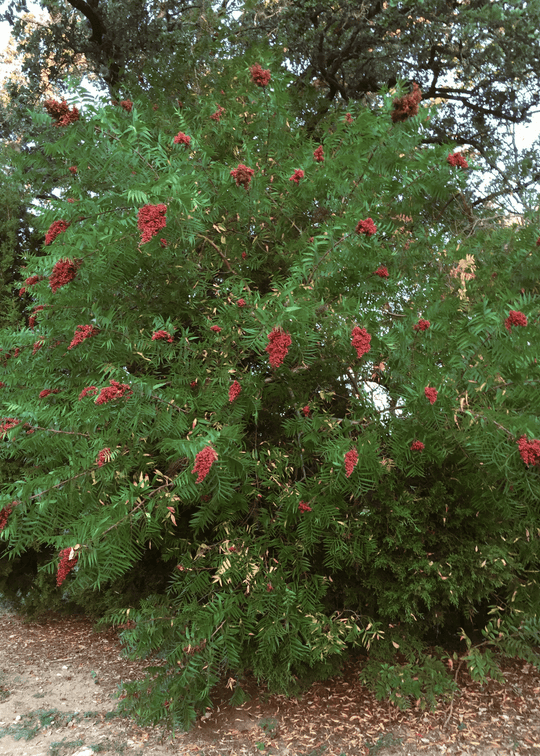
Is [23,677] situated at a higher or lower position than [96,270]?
lower

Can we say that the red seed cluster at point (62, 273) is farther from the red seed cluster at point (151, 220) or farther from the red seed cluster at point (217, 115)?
the red seed cluster at point (217, 115)

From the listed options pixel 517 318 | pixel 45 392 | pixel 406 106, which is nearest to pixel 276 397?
pixel 45 392

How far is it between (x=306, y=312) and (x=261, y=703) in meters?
2.96

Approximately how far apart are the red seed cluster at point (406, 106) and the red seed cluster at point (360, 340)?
4.27ft

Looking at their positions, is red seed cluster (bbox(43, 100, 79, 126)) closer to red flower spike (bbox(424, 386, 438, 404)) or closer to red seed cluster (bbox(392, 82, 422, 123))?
red seed cluster (bbox(392, 82, 422, 123))

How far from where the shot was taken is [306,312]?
2.80 metres

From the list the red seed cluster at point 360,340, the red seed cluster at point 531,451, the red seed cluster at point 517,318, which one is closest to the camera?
the red seed cluster at point 531,451

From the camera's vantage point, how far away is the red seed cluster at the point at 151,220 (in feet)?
8.64

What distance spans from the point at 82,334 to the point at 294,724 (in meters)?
2.92

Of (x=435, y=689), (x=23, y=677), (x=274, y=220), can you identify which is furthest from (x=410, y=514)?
(x=23, y=677)

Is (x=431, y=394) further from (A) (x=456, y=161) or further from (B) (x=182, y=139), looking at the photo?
(B) (x=182, y=139)

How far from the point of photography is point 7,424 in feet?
11.1

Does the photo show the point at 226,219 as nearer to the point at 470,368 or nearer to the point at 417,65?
the point at 470,368

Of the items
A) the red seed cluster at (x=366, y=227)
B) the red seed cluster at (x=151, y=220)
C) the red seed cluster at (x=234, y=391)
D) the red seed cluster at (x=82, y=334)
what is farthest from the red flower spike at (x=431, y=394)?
the red seed cluster at (x=82, y=334)
